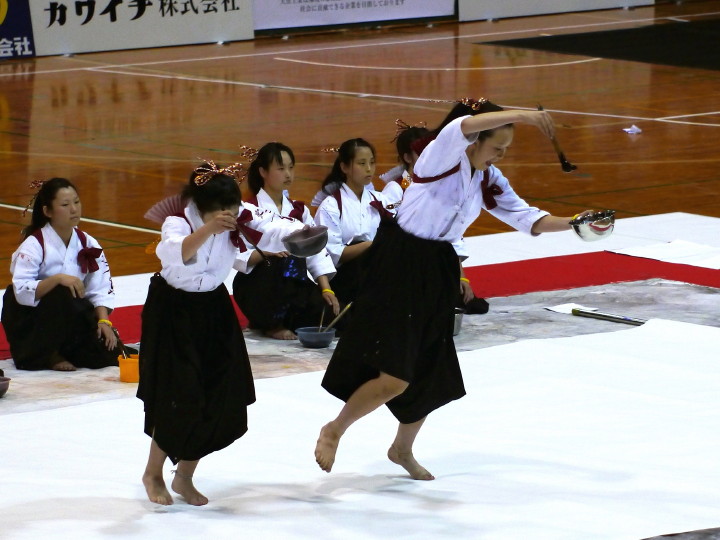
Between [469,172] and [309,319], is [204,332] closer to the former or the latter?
[469,172]

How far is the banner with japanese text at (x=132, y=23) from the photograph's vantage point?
1852 centimetres

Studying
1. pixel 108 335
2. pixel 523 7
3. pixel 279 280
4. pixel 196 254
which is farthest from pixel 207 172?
pixel 523 7

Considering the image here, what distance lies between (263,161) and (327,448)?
257 cm

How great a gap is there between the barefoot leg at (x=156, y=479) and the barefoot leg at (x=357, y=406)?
1.59 ft

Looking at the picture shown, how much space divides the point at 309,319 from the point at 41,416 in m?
1.84

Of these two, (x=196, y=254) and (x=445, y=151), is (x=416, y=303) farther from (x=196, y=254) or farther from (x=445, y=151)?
(x=196, y=254)

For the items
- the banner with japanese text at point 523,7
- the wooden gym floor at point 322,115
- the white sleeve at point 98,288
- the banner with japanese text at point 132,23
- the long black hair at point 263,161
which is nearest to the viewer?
the white sleeve at point 98,288

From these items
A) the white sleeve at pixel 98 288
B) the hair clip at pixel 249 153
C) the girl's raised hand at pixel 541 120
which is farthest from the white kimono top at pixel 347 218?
the girl's raised hand at pixel 541 120

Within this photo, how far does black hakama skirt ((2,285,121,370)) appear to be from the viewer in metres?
6.17

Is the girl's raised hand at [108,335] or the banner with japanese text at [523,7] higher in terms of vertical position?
the banner with japanese text at [523,7]

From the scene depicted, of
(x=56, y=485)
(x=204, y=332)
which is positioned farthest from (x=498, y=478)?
(x=56, y=485)

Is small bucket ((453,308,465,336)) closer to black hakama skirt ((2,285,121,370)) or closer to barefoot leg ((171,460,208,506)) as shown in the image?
black hakama skirt ((2,285,121,370))

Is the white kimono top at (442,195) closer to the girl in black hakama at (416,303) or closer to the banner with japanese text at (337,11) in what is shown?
the girl in black hakama at (416,303)

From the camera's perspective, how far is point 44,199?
20.4ft
